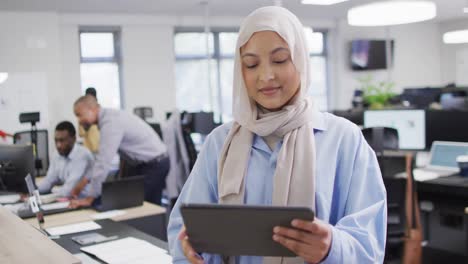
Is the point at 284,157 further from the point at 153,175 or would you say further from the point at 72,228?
the point at 153,175

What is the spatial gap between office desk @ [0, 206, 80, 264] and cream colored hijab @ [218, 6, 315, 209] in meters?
0.61

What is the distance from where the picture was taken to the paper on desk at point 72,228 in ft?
8.73

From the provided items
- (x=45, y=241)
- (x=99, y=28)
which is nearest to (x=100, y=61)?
(x=99, y=28)

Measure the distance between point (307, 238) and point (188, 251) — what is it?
0.31 metres

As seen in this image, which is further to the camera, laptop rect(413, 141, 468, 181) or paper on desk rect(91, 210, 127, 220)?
laptop rect(413, 141, 468, 181)

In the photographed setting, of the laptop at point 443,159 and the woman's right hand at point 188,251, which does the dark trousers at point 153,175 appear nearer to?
the laptop at point 443,159

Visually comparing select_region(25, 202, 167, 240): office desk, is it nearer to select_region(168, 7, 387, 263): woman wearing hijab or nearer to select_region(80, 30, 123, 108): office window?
select_region(168, 7, 387, 263): woman wearing hijab

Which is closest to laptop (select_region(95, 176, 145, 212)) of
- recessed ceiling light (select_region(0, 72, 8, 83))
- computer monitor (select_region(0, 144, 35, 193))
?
computer monitor (select_region(0, 144, 35, 193))

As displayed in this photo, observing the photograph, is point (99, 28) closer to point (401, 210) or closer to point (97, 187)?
point (97, 187)

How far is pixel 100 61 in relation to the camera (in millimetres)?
8367

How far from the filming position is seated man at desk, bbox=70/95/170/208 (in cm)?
360

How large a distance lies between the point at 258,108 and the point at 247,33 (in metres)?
0.20

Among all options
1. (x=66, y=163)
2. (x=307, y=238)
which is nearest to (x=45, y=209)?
(x=66, y=163)

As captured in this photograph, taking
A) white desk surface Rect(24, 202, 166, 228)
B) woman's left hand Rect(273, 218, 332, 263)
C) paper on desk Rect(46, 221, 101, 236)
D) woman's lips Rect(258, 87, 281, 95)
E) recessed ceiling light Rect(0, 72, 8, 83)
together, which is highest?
recessed ceiling light Rect(0, 72, 8, 83)
